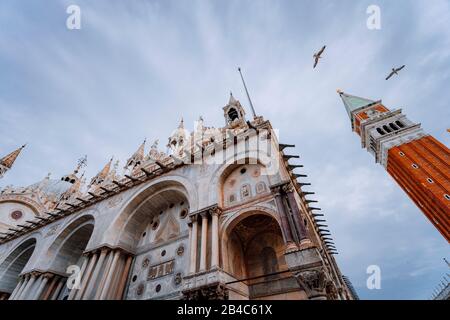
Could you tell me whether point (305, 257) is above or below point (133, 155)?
below

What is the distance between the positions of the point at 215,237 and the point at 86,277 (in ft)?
31.9

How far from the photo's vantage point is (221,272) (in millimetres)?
9492

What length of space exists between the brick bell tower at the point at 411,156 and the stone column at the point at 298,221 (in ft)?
83.7

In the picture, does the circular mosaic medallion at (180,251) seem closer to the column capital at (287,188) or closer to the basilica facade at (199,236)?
the basilica facade at (199,236)

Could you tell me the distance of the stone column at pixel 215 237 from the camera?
32.5 feet

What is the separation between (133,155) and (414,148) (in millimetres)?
39115

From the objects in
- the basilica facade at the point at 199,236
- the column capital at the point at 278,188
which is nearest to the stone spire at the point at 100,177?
the basilica facade at the point at 199,236

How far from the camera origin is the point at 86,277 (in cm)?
1394

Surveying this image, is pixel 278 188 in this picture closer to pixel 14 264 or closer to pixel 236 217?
pixel 236 217

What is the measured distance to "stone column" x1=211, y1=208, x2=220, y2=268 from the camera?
32.5 feet

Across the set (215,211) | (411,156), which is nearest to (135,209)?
(215,211)

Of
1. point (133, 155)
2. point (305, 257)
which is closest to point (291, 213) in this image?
point (305, 257)
